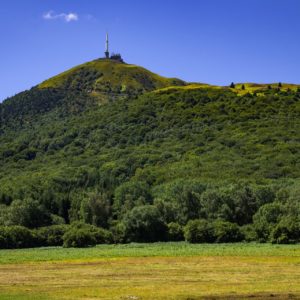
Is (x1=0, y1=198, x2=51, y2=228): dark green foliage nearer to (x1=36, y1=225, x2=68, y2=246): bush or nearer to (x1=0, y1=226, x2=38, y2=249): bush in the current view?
(x1=36, y1=225, x2=68, y2=246): bush

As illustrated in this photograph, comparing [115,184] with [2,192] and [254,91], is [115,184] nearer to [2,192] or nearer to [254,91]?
[2,192]

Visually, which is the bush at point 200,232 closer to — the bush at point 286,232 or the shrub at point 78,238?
the bush at point 286,232

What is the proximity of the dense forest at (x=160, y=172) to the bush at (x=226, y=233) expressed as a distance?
0.49 feet

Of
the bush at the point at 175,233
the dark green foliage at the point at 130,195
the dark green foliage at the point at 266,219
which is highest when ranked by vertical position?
the dark green foliage at the point at 130,195

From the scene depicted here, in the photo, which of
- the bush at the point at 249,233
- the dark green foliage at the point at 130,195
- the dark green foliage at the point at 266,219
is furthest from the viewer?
the dark green foliage at the point at 130,195

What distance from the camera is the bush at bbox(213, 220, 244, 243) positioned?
84.5 m

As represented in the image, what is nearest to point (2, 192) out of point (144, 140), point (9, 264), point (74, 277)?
point (144, 140)

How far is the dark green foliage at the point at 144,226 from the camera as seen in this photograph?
3688 inches

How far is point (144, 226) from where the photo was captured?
93.7 metres

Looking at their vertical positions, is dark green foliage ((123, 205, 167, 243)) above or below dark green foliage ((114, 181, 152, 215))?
below

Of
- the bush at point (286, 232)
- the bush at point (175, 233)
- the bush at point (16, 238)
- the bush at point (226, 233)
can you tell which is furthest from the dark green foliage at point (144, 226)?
the bush at point (286, 232)

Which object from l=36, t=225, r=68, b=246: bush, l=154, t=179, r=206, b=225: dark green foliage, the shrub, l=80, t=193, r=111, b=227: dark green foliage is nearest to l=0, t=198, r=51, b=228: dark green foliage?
l=80, t=193, r=111, b=227: dark green foliage

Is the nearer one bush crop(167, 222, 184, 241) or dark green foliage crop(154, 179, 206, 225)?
bush crop(167, 222, 184, 241)

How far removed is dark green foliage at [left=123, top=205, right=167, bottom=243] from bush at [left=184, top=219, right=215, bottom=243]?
858 cm
